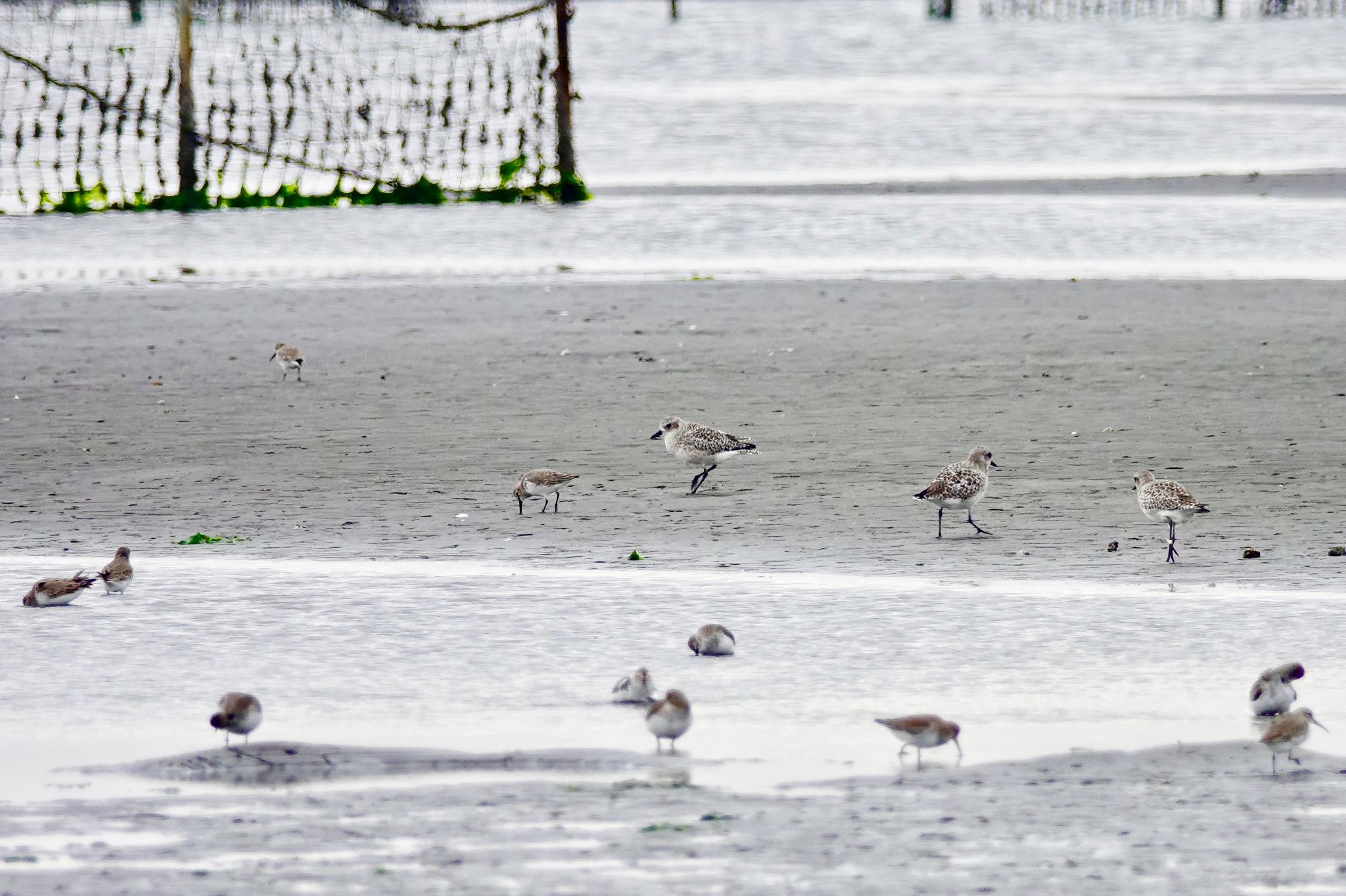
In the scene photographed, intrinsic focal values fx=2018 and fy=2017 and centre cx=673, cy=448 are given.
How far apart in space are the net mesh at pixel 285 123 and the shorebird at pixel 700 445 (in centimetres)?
1103

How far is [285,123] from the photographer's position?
2570cm

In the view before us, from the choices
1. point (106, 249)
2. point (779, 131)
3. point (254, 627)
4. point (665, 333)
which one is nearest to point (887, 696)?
point (254, 627)

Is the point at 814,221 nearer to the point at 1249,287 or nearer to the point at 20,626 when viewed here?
the point at 1249,287

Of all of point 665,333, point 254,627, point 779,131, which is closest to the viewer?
point 254,627

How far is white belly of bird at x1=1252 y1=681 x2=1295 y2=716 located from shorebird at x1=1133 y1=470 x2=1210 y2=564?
8.43 ft

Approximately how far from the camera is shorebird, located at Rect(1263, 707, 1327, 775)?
6.13 m

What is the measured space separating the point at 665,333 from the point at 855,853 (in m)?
10.6

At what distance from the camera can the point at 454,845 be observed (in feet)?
18.2

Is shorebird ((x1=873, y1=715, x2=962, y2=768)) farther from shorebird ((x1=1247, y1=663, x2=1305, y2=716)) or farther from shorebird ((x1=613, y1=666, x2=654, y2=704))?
shorebird ((x1=1247, y1=663, x2=1305, y2=716))

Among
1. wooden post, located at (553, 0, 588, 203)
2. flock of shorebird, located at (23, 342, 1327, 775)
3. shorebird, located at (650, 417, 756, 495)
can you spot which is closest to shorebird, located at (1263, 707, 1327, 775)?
flock of shorebird, located at (23, 342, 1327, 775)

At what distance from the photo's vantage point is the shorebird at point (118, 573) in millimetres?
8570

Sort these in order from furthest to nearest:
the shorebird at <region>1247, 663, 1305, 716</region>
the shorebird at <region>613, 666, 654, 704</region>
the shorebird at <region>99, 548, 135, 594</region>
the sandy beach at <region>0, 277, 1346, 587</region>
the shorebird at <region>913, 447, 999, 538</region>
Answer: the sandy beach at <region>0, 277, 1346, 587</region>, the shorebird at <region>913, 447, 999, 538</region>, the shorebird at <region>99, 548, 135, 594</region>, the shorebird at <region>613, 666, 654, 704</region>, the shorebird at <region>1247, 663, 1305, 716</region>

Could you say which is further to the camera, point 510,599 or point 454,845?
point 510,599

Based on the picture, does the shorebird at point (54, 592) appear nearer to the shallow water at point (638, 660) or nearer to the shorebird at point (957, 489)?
the shallow water at point (638, 660)
